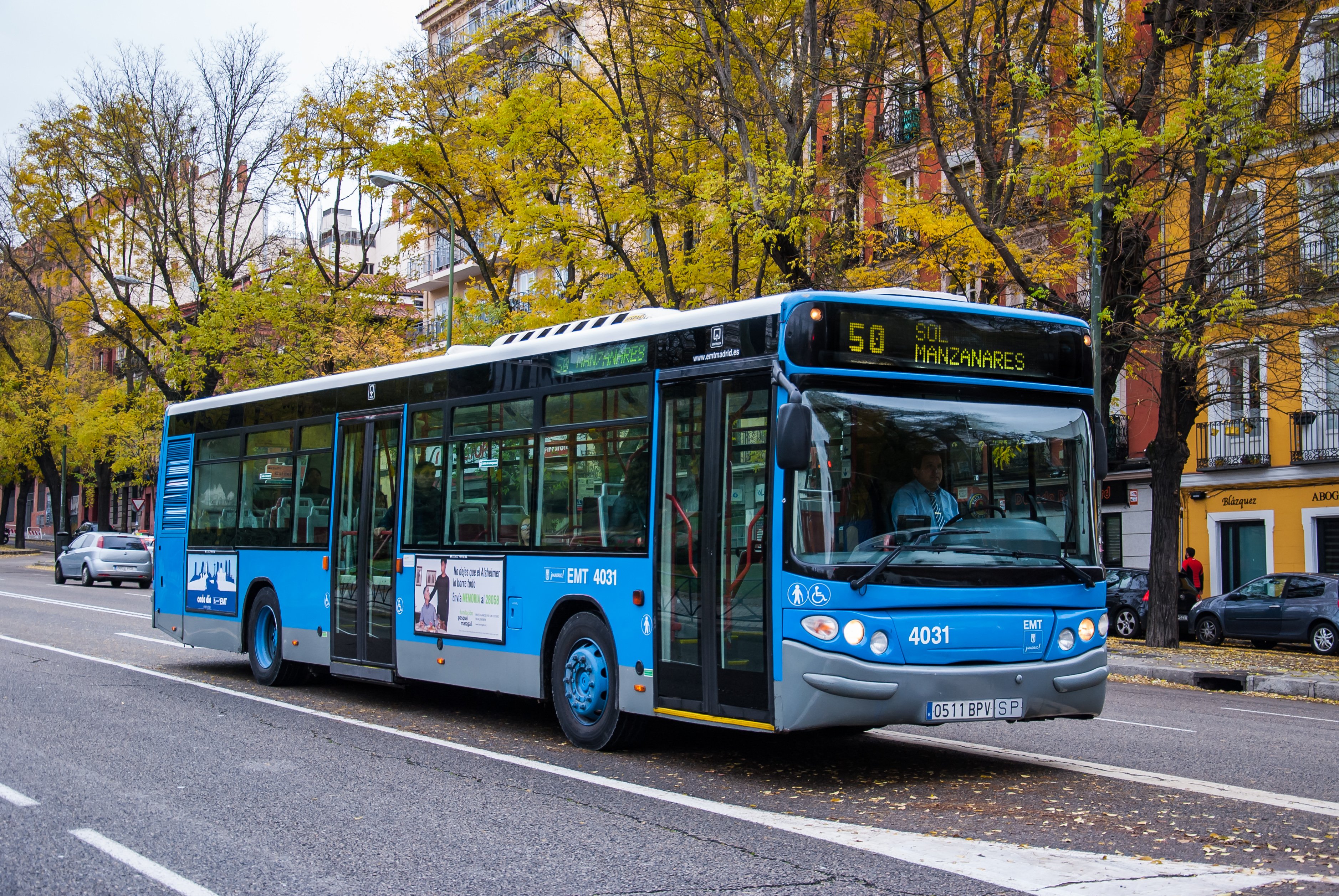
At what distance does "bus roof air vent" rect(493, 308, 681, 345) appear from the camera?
31.4 feet

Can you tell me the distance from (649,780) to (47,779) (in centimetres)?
365

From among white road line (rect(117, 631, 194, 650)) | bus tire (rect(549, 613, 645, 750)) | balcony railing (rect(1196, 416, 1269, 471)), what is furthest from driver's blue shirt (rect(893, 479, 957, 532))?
balcony railing (rect(1196, 416, 1269, 471))

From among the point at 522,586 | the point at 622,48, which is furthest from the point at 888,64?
the point at 522,586

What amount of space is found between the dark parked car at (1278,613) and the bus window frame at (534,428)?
1861 centimetres

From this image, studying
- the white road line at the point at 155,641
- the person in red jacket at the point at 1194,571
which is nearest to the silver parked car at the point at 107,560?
the white road line at the point at 155,641

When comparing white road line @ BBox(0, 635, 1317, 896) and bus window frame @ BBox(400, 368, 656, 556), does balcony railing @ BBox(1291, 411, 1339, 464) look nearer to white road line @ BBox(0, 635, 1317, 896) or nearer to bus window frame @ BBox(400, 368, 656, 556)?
bus window frame @ BBox(400, 368, 656, 556)

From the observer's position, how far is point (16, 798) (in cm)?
742

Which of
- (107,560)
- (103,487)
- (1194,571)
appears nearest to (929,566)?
(1194,571)

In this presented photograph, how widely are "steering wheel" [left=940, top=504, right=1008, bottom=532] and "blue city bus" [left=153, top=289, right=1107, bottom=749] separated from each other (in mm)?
17

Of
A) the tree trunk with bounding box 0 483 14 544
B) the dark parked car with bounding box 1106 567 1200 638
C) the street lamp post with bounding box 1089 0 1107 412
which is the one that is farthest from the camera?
the tree trunk with bounding box 0 483 14 544

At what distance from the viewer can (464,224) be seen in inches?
1212

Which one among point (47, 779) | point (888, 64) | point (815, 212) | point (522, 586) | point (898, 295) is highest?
point (888, 64)

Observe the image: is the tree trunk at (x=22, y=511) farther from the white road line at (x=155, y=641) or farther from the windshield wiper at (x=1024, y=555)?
the windshield wiper at (x=1024, y=555)

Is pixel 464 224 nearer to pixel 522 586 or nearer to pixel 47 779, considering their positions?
pixel 522 586
